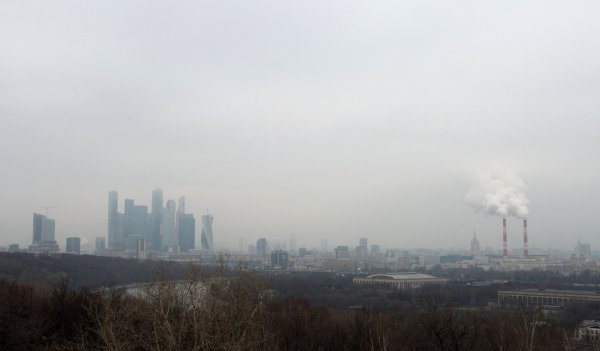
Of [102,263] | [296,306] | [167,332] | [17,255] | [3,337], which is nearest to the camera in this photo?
[167,332]

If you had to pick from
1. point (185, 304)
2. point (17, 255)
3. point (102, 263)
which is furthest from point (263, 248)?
point (185, 304)

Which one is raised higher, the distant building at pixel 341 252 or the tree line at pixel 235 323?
the tree line at pixel 235 323

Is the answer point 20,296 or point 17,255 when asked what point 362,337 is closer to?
point 20,296

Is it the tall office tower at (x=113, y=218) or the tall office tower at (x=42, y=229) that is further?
the tall office tower at (x=113, y=218)

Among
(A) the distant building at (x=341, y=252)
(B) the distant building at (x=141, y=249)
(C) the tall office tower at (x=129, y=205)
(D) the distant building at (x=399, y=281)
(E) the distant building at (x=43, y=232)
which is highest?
(C) the tall office tower at (x=129, y=205)

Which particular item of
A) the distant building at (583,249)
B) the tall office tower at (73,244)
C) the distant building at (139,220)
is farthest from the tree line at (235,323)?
the distant building at (583,249)

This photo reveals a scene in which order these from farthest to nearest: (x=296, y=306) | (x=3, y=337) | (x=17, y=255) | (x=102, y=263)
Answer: (x=102, y=263), (x=17, y=255), (x=296, y=306), (x=3, y=337)

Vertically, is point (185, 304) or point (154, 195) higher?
point (154, 195)

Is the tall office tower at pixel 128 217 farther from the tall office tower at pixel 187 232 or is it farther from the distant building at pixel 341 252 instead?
the distant building at pixel 341 252
